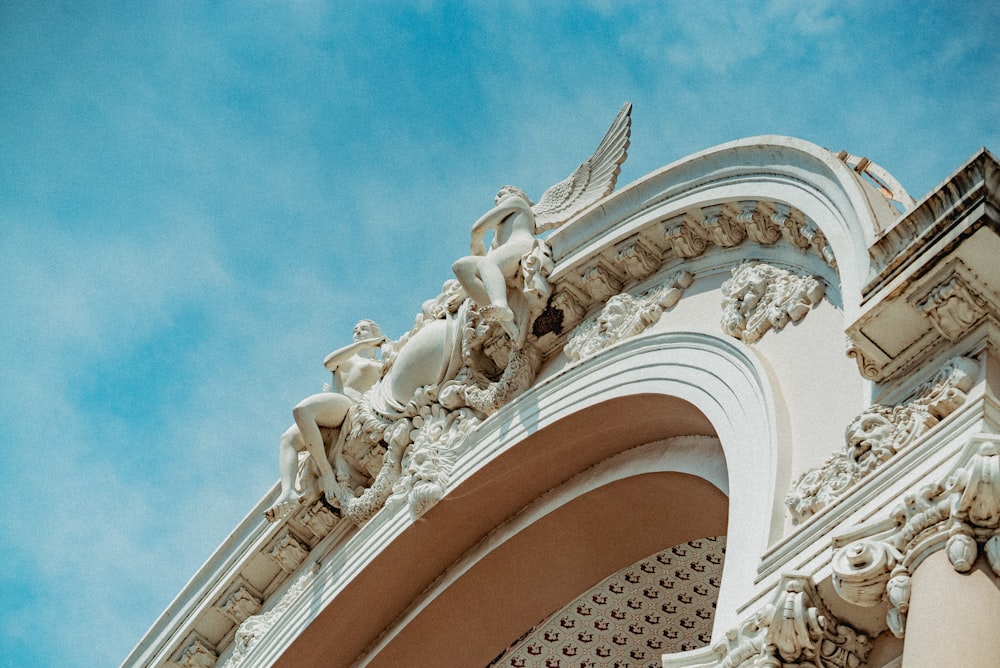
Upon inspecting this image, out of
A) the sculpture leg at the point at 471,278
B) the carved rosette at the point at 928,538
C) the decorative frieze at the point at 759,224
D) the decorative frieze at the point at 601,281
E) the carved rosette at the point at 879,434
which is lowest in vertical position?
the carved rosette at the point at 928,538

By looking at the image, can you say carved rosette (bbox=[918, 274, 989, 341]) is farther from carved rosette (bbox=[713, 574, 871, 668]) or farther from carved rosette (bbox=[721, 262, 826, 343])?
carved rosette (bbox=[721, 262, 826, 343])

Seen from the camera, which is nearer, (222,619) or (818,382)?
(818,382)

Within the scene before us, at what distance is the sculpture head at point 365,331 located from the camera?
448 inches

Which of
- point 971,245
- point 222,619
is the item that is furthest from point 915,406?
point 222,619

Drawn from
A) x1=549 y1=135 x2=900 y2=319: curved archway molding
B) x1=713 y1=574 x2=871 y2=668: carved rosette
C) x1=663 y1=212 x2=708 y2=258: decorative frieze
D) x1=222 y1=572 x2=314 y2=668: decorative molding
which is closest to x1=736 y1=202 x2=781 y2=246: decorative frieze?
x1=549 y1=135 x2=900 y2=319: curved archway molding

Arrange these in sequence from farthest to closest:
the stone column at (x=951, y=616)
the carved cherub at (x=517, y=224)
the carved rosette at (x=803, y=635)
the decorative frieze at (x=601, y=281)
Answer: the carved cherub at (x=517, y=224)
the decorative frieze at (x=601, y=281)
the carved rosette at (x=803, y=635)
the stone column at (x=951, y=616)

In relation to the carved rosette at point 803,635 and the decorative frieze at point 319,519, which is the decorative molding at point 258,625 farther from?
the carved rosette at point 803,635

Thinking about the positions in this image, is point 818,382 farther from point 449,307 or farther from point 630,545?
point 449,307

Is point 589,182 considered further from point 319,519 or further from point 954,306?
point 954,306

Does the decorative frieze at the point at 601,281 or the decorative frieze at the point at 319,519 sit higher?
the decorative frieze at the point at 319,519

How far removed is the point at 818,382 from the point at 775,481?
670 millimetres

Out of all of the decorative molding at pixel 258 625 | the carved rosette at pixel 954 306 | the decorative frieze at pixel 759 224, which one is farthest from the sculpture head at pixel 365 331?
the carved rosette at pixel 954 306

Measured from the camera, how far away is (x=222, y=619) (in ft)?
38.2

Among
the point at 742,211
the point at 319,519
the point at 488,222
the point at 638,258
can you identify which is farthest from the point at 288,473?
the point at 742,211
